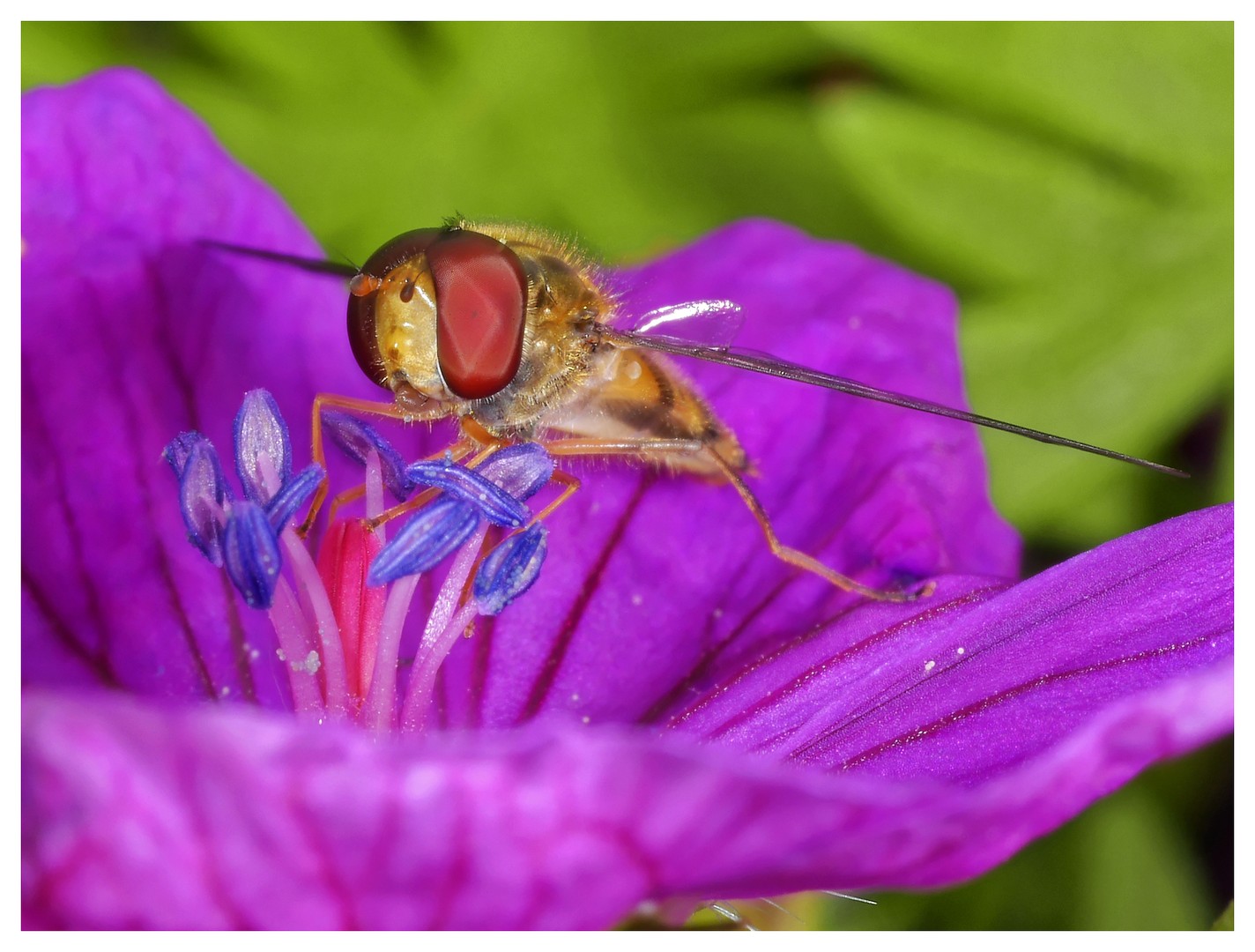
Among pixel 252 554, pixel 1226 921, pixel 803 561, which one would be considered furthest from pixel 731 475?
pixel 1226 921

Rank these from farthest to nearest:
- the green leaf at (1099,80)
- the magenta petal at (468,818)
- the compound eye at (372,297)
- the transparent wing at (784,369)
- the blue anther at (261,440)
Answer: the green leaf at (1099,80)
the blue anther at (261,440)
the compound eye at (372,297)
the transparent wing at (784,369)
the magenta petal at (468,818)

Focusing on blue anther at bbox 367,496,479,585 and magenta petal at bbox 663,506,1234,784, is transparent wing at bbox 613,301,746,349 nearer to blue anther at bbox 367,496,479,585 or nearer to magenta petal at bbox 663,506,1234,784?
blue anther at bbox 367,496,479,585

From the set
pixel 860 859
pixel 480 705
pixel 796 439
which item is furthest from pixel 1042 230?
pixel 860 859

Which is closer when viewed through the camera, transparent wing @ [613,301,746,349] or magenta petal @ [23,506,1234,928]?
magenta petal @ [23,506,1234,928]

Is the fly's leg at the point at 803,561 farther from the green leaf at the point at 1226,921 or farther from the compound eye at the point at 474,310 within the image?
the green leaf at the point at 1226,921

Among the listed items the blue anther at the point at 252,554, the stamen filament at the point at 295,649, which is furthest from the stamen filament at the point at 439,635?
the blue anther at the point at 252,554

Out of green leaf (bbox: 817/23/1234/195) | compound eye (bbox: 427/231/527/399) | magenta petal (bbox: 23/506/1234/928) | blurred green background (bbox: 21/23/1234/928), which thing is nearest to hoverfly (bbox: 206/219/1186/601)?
compound eye (bbox: 427/231/527/399)
